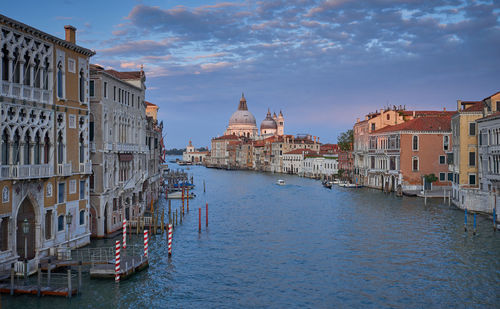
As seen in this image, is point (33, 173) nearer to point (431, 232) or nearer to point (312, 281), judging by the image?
point (312, 281)

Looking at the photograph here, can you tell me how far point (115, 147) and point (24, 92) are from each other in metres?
7.67

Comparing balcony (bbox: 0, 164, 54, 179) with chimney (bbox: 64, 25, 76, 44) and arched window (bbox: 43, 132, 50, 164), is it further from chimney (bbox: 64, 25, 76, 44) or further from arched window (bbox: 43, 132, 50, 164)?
chimney (bbox: 64, 25, 76, 44)

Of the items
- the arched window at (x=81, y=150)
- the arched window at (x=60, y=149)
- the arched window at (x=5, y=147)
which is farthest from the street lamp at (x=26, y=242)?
the arched window at (x=81, y=150)

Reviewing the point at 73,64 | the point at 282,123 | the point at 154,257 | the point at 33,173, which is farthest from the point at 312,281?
the point at 282,123

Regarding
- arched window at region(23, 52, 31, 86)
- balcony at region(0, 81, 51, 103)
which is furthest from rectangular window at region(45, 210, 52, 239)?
arched window at region(23, 52, 31, 86)

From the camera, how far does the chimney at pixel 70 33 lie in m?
18.9

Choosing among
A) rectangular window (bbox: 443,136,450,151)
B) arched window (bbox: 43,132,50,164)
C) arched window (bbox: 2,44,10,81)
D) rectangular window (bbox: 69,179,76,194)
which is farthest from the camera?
rectangular window (bbox: 443,136,450,151)

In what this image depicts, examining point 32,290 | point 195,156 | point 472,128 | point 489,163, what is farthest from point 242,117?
point 32,290

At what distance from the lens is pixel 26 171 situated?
15.3 m

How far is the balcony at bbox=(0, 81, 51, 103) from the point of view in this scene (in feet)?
47.8

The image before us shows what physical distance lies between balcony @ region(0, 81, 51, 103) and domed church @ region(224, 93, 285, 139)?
135475mm

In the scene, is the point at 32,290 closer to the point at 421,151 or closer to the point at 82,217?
the point at 82,217

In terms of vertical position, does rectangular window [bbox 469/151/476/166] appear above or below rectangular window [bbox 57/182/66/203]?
above

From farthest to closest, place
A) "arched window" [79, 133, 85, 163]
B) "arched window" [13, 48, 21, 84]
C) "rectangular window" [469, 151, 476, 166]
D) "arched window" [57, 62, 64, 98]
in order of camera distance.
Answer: "rectangular window" [469, 151, 476, 166] < "arched window" [79, 133, 85, 163] < "arched window" [57, 62, 64, 98] < "arched window" [13, 48, 21, 84]
